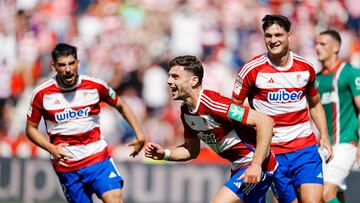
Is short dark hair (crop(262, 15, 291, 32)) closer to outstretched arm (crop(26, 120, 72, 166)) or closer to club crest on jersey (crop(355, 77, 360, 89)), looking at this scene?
club crest on jersey (crop(355, 77, 360, 89))

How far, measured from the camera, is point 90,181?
895 centimetres

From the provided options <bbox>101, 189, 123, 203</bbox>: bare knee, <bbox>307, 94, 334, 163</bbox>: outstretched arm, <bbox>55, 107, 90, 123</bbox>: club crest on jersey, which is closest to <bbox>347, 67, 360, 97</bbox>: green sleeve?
<bbox>307, 94, 334, 163</bbox>: outstretched arm

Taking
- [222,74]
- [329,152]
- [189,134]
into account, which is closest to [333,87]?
[329,152]

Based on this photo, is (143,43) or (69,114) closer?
→ (69,114)

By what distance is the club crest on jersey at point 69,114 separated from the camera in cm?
889

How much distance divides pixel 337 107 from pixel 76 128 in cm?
316

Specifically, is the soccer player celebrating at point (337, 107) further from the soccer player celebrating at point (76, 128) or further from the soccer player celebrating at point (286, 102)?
the soccer player celebrating at point (76, 128)

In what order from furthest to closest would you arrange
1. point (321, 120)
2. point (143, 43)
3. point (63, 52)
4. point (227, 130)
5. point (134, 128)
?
point (143, 43) → point (134, 128) → point (63, 52) → point (321, 120) → point (227, 130)

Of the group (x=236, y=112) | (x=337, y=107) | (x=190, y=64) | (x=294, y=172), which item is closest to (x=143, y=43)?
(x=337, y=107)

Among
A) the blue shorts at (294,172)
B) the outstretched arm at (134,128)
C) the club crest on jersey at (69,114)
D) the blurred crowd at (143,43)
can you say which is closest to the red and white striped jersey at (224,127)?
the blue shorts at (294,172)

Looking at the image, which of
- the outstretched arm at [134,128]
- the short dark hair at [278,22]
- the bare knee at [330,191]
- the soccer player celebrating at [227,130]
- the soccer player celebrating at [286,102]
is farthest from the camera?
the bare knee at [330,191]

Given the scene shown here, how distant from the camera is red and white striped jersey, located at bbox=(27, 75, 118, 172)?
8.89m

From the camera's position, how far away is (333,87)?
9.66 meters

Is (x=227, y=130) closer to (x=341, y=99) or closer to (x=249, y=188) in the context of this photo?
(x=249, y=188)
